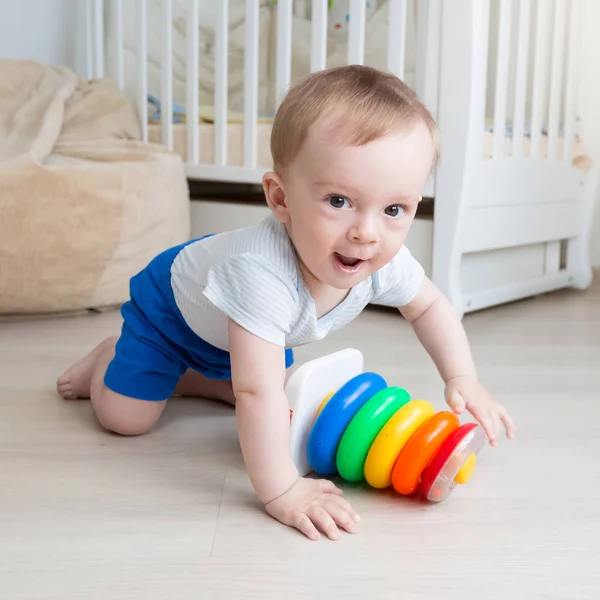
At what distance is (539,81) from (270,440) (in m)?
1.37

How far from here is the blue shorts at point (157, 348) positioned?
0.99 metres

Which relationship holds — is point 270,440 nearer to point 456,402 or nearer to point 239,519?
point 239,519

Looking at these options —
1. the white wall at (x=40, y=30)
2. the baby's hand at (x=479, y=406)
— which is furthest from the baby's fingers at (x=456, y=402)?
the white wall at (x=40, y=30)

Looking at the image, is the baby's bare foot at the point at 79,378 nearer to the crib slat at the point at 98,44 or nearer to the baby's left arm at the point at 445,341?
the baby's left arm at the point at 445,341

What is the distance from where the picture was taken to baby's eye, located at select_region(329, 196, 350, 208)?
0.73 m

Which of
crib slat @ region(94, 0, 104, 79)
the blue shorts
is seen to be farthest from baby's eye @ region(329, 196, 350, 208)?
crib slat @ region(94, 0, 104, 79)

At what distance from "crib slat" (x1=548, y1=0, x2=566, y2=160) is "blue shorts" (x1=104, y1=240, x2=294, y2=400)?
47.2 inches

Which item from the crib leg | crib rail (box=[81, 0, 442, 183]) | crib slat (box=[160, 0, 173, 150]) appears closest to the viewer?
crib rail (box=[81, 0, 442, 183])

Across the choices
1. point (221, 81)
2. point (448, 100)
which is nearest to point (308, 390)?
point (448, 100)

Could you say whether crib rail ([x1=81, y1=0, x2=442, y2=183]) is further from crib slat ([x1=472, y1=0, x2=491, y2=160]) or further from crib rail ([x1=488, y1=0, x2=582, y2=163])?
crib rail ([x1=488, y1=0, x2=582, y2=163])

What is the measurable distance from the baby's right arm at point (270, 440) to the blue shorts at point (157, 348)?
0.23 meters

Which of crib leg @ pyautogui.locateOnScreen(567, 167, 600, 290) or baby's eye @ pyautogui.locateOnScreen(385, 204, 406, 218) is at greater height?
baby's eye @ pyautogui.locateOnScreen(385, 204, 406, 218)

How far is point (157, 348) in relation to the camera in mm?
1001

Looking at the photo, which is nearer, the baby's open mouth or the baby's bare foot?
the baby's open mouth
